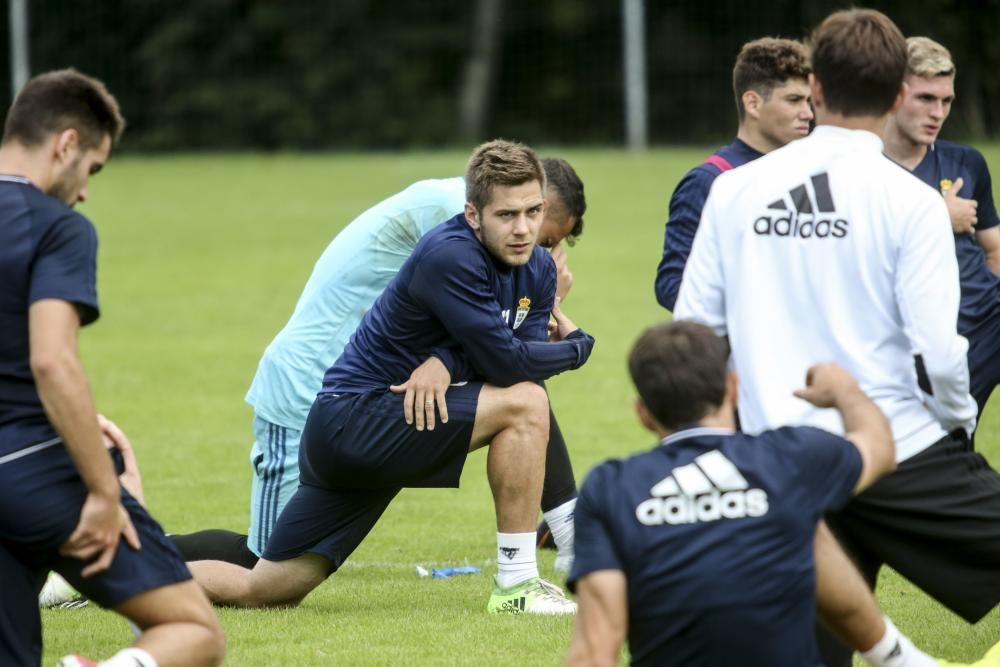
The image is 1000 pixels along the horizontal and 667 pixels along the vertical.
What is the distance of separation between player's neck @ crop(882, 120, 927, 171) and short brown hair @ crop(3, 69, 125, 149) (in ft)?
11.2

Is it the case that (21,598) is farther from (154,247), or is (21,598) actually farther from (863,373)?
(154,247)

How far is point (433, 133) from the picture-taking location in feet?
105

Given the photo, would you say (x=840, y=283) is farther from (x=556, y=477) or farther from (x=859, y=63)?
(x=556, y=477)

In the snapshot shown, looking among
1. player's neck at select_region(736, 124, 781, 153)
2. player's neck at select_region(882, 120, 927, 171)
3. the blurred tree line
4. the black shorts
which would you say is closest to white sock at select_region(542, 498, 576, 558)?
player's neck at select_region(736, 124, 781, 153)

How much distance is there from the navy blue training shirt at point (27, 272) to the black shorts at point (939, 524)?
7.20ft

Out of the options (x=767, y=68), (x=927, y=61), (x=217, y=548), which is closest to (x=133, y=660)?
(x=217, y=548)

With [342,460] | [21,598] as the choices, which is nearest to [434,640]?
[342,460]

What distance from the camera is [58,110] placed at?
13.6 feet

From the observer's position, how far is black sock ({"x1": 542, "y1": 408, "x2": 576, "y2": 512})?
697cm

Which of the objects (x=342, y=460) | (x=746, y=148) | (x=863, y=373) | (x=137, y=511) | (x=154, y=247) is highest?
(x=746, y=148)

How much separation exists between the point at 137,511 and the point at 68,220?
0.83 meters

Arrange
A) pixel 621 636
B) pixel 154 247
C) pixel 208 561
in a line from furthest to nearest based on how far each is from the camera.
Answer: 1. pixel 154 247
2. pixel 208 561
3. pixel 621 636

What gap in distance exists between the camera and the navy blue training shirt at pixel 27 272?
400 cm

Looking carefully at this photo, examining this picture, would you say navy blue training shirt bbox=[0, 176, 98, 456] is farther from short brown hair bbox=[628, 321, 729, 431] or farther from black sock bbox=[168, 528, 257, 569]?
black sock bbox=[168, 528, 257, 569]
